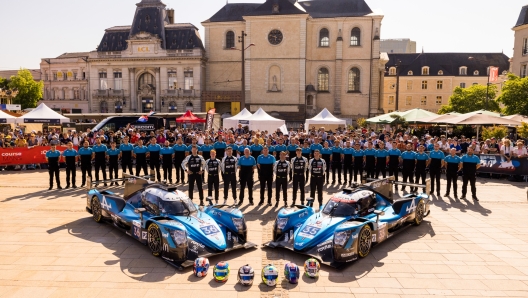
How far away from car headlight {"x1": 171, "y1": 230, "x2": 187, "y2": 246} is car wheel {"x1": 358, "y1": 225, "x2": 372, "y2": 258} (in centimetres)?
370

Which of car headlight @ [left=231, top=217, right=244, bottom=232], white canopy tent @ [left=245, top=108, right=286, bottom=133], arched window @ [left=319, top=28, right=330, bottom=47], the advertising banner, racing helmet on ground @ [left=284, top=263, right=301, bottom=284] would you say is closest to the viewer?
racing helmet on ground @ [left=284, top=263, right=301, bottom=284]

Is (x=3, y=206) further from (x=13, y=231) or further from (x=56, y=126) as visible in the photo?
(x=56, y=126)

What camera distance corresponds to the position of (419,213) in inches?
433

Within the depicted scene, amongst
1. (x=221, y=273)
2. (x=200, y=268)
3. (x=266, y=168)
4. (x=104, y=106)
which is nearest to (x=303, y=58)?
(x=104, y=106)

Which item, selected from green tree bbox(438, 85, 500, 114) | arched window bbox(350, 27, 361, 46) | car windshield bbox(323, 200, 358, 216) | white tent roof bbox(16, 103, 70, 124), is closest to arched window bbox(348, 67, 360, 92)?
arched window bbox(350, 27, 361, 46)

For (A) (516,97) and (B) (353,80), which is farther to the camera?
(B) (353,80)

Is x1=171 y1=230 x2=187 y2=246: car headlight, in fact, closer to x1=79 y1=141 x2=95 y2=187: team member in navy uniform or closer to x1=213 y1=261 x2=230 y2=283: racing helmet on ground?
x1=213 y1=261 x2=230 y2=283: racing helmet on ground

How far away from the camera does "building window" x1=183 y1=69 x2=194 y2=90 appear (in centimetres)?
5369

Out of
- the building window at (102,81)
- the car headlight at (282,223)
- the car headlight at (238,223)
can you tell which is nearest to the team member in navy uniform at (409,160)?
the car headlight at (282,223)

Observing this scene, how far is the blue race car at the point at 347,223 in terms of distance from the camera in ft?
26.3

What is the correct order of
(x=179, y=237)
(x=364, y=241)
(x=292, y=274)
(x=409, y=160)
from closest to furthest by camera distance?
1. (x=292, y=274)
2. (x=179, y=237)
3. (x=364, y=241)
4. (x=409, y=160)

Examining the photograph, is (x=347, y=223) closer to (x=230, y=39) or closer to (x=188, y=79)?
(x=188, y=79)

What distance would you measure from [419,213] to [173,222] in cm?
693

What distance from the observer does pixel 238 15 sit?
5541 centimetres
